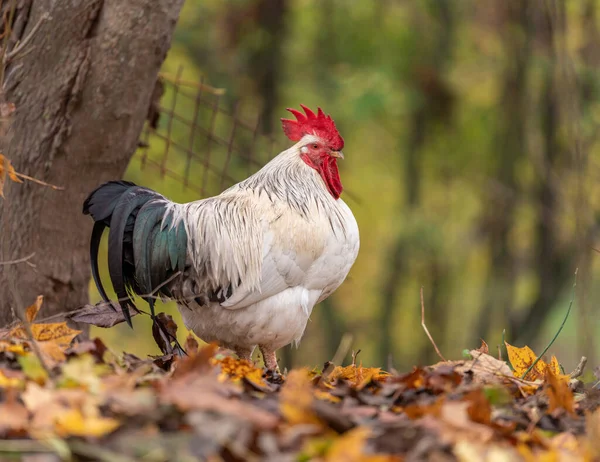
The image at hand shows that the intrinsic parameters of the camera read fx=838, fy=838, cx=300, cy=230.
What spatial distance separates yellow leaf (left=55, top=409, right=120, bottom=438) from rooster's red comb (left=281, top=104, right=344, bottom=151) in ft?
10.5

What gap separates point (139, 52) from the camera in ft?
14.7

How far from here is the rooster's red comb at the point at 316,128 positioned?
5102 mm

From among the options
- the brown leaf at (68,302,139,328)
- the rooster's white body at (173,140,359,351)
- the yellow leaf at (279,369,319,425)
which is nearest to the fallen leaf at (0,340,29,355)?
the brown leaf at (68,302,139,328)

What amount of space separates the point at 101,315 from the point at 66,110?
115 cm

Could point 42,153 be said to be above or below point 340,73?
below

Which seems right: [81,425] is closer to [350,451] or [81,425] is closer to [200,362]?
[200,362]

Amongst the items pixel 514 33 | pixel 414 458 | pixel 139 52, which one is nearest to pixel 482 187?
pixel 514 33

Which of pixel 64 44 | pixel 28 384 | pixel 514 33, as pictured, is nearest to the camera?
pixel 28 384

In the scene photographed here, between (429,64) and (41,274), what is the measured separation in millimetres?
11811

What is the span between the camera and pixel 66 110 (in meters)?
4.43

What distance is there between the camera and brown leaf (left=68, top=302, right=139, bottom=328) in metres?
3.97

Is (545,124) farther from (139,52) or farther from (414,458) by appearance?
(414,458)

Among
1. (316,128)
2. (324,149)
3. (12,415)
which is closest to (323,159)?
(324,149)

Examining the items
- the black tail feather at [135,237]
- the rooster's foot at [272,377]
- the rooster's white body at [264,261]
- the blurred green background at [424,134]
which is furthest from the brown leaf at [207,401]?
the blurred green background at [424,134]
